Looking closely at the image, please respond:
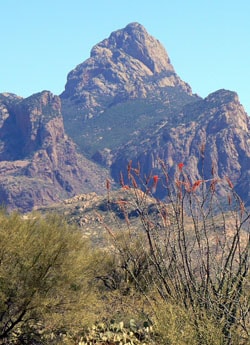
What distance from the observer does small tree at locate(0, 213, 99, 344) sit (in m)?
17.2

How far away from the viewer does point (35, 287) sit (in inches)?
683

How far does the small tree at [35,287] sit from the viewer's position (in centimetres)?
1716

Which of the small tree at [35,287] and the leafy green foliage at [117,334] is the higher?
the small tree at [35,287]

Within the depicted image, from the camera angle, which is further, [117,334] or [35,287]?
[35,287]

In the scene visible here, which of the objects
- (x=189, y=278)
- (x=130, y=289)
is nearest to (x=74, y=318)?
(x=130, y=289)

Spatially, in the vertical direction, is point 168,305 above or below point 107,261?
above

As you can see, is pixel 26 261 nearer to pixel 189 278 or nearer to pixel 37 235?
pixel 37 235

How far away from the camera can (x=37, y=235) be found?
1942cm

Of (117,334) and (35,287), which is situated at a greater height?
(35,287)

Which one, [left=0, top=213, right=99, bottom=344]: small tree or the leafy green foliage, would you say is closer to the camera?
the leafy green foliage

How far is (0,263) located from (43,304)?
1687 mm

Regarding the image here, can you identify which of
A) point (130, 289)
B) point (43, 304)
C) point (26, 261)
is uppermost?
point (26, 261)

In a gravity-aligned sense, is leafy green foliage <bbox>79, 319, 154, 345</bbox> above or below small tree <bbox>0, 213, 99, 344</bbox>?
below

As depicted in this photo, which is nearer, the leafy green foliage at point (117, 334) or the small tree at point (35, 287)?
the leafy green foliage at point (117, 334)
